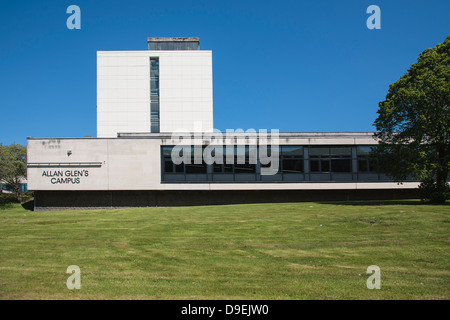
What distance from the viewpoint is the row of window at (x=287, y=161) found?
31469 mm

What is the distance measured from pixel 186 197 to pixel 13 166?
1841 cm

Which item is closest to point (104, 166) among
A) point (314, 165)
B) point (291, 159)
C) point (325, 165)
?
point (291, 159)

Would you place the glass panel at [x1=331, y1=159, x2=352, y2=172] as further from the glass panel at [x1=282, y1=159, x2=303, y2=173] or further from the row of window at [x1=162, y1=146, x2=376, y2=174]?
the glass panel at [x1=282, y1=159, x2=303, y2=173]

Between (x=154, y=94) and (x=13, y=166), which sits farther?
(x=154, y=94)

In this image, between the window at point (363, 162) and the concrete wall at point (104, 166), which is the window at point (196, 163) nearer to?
the concrete wall at point (104, 166)

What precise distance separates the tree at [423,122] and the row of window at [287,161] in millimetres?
7141

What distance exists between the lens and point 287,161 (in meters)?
31.7

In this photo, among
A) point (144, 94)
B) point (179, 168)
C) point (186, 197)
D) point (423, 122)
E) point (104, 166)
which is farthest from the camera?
point (144, 94)

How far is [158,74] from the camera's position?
70.4m

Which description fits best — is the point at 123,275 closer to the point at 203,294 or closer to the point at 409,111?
the point at 203,294

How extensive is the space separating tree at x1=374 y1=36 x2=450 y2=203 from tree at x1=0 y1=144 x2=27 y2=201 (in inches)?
1331

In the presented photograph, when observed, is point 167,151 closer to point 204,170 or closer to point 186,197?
point 204,170

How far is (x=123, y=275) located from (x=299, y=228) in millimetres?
8590

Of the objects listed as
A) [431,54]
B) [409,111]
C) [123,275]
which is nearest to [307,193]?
[409,111]
